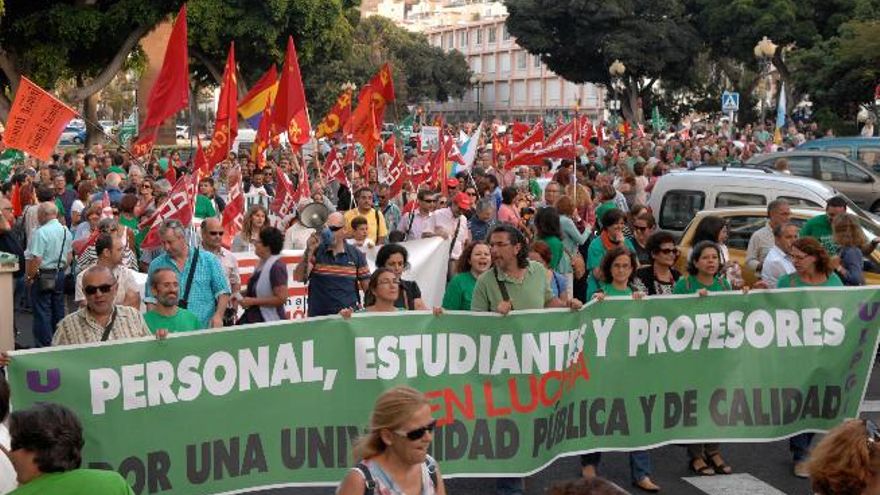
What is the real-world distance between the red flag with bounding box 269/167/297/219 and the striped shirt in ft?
29.2

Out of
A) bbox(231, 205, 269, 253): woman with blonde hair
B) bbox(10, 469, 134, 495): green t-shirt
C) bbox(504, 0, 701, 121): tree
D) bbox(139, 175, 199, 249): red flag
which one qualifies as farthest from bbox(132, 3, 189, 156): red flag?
bbox(504, 0, 701, 121): tree

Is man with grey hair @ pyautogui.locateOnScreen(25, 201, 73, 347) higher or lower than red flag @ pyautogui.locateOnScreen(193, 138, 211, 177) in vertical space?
lower

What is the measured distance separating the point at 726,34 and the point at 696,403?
55764mm

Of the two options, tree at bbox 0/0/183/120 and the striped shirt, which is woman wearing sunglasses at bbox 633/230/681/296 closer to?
the striped shirt

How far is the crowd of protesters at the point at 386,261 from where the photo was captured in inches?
297

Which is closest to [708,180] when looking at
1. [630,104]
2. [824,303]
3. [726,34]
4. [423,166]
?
[423,166]

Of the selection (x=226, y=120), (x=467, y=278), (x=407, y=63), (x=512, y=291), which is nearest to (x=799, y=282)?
(x=512, y=291)

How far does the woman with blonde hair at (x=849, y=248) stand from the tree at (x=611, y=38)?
53300 millimetres

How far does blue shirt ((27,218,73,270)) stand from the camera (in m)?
12.9

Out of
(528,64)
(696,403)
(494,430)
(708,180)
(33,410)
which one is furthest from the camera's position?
(528,64)

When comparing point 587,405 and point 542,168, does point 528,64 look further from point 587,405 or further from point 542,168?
point 587,405

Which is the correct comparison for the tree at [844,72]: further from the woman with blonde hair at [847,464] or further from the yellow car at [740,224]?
the woman with blonde hair at [847,464]

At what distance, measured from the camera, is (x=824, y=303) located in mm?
8344

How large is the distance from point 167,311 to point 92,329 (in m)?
0.60
